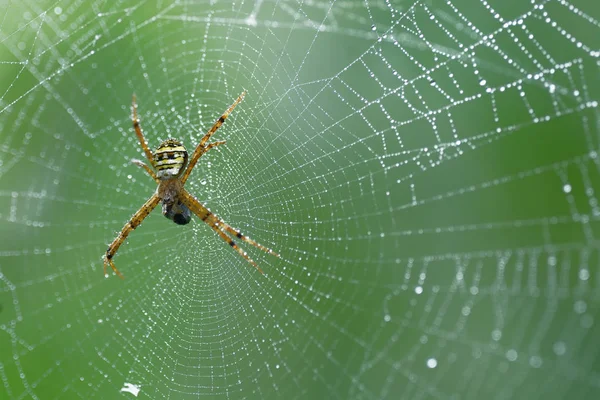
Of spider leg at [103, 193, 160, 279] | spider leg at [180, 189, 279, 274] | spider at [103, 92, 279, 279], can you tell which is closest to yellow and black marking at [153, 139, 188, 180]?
spider at [103, 92, 279, 279]

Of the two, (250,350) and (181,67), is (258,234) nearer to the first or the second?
(250,350)

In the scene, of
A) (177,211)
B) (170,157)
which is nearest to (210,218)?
(177,211)

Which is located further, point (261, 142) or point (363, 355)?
Result: point (363, 355)

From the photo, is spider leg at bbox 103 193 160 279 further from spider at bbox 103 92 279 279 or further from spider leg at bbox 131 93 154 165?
spider leg at bbox 131 93 154 165

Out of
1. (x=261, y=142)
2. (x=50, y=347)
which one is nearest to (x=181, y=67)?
(x=261, y=142)

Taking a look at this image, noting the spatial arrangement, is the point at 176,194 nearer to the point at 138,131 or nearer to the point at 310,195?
the point at 138,131
